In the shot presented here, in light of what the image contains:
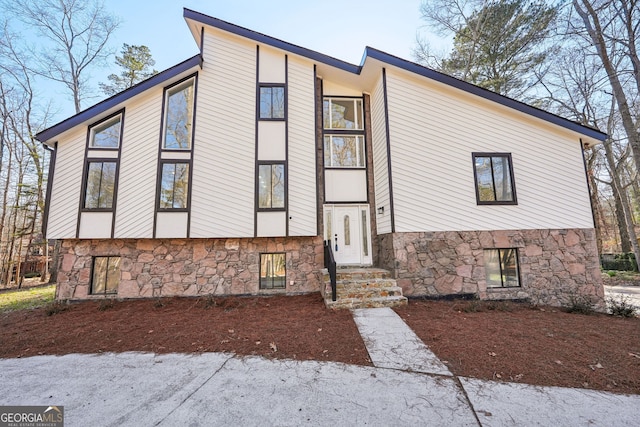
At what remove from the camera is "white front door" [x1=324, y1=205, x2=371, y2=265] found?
8156 mm

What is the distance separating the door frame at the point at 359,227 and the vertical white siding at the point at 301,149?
891mm

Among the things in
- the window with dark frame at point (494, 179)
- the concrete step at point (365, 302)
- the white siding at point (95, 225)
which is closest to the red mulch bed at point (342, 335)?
the concrete step at point (365, 302)

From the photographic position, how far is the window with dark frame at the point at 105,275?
727 centimetres

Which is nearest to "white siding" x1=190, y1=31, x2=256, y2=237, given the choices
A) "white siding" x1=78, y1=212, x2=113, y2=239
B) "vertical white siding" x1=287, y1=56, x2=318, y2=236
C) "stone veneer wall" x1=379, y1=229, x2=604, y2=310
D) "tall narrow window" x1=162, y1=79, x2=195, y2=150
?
"tall narrow window" x1=162, y1=79, x2=195, y2=150

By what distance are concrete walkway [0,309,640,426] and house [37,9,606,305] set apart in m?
3.64

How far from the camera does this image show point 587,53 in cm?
945

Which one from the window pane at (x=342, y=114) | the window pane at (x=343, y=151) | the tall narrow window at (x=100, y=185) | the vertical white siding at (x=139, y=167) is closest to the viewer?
the vertical white siding at (x=139, y=167)

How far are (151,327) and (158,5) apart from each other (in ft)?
32.8

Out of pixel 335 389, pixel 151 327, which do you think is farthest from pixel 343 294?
pixel 151 327

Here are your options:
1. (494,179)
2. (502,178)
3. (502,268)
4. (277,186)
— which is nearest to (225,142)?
(277,186)

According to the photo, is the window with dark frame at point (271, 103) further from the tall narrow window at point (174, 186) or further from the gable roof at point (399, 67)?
the tall narrow window at point (174, 186)

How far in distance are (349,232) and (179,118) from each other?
6341 mm

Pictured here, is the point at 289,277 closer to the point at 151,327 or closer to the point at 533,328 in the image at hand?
the point at 151,327

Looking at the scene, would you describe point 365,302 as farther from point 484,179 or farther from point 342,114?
point 342,114
